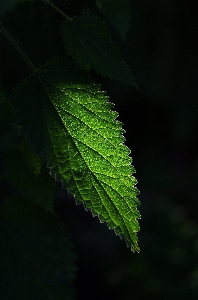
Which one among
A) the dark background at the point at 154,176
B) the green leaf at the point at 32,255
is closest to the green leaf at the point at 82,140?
the green leaf at the point at 32,255

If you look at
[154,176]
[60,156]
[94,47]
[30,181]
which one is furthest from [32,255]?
[154,176]

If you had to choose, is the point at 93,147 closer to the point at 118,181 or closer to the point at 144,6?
the point at 118,181

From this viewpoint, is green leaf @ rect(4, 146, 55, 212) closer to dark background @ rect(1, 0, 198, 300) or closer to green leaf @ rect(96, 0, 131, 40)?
green leaf @ rect(96, 0, 131, 40)

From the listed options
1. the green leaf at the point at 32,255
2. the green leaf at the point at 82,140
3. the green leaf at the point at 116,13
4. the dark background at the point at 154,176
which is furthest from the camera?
the dark background at the point at 154,176

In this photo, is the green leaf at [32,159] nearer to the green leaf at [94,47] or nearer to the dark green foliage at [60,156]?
the dark green foliage at [60,156]

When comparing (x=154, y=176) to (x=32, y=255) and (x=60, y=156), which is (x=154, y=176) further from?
(x=60, y=156)

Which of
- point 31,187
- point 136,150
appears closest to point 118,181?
point 31,187

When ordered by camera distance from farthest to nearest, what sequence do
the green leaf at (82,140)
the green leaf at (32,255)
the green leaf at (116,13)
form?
the green leaf at (32,255) < the green leaf at (116,13) < the green leaf at (82,140)
